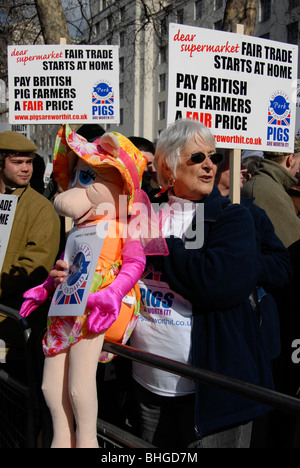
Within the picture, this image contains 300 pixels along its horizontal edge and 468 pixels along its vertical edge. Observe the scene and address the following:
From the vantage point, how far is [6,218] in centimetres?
276

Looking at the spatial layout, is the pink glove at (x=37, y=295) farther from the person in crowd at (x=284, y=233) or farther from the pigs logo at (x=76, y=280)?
the person in crowd at (x=284, y=233)

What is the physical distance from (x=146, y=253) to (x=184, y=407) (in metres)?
0.60

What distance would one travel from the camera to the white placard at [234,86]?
10.1 ft

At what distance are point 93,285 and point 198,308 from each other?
1.26ft

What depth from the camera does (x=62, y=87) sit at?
4113 millimetres

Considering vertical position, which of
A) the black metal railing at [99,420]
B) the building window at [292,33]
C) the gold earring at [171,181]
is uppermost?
the building window at [292,33]

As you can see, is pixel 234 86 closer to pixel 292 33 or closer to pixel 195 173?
pixel 195 173

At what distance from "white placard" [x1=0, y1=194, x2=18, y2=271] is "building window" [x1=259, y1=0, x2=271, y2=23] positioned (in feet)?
95.7

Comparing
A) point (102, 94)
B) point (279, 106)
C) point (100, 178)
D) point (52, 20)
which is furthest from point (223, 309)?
point (52, 20)

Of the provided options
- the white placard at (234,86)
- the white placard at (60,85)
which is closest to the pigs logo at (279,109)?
the white placard at (234,86)

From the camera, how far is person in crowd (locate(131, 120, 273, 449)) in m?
1.72

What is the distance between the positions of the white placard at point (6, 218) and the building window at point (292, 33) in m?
26.3

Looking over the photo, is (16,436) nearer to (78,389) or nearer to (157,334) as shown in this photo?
(78,389)

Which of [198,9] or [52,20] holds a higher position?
[198,9]
